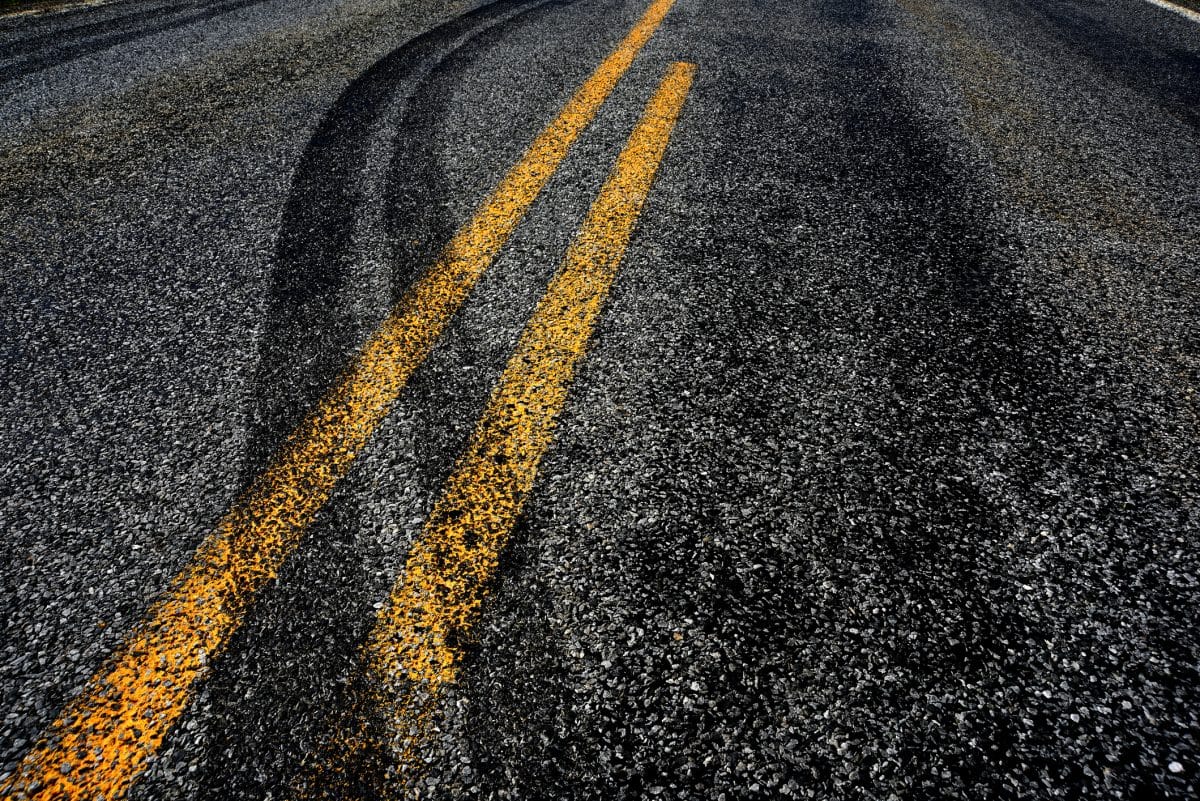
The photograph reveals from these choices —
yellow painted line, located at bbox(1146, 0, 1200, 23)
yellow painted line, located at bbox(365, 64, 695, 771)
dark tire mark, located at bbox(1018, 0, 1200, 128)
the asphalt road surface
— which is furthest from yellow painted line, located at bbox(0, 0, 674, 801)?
yellow painted line, located at bbox(1146, 0, 1200, 23)

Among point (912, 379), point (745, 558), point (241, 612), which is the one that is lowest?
point (241, 612)

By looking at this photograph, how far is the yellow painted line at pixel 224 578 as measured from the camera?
3.61ft

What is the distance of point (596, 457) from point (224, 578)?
2.55ft

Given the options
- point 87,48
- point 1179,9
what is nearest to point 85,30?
point 87,48

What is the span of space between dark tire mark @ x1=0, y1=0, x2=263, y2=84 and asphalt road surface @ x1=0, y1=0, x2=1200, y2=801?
3.42ft

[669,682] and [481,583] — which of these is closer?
[669,682]

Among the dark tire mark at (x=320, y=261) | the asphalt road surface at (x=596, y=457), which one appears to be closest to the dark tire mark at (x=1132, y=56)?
the asphalt road surface at (x=596, y=457)

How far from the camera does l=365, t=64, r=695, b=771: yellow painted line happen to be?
3.99 ft

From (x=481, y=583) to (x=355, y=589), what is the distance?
0.77 feet

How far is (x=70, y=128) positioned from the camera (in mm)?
3270

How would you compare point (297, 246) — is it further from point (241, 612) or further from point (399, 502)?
point (241, 612)

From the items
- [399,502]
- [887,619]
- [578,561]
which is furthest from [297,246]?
[887,619]

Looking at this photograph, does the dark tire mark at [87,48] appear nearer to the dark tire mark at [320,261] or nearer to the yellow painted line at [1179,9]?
the dark tire mark at [320,261]

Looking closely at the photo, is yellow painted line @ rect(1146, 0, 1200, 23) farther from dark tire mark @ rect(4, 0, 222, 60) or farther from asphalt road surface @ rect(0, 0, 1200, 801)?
dark tire mark @ rect(4, 0, 222, 60)
